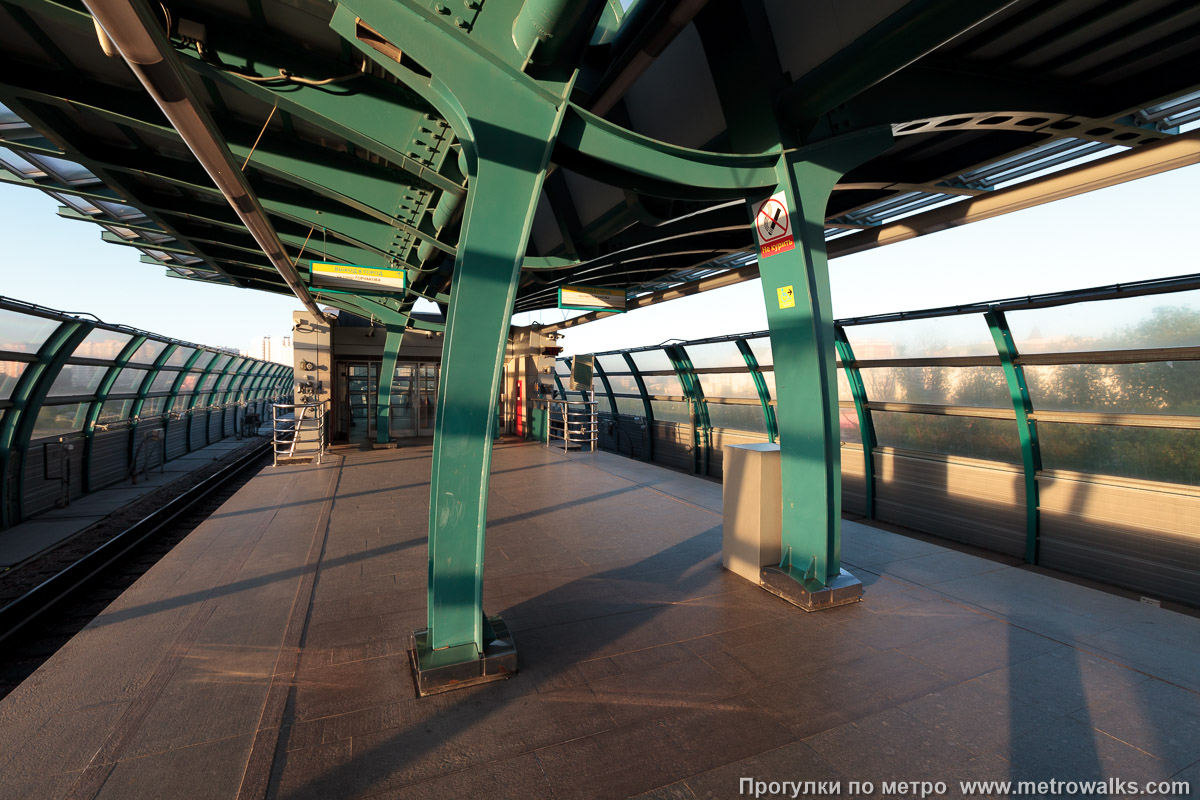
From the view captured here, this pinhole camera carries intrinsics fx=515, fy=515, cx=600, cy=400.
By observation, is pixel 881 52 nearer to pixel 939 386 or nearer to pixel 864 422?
pixel 939 386

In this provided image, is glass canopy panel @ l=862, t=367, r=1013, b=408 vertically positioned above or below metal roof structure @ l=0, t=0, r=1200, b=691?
below

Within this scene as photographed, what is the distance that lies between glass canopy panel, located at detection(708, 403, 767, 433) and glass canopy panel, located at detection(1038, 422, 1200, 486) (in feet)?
18.0

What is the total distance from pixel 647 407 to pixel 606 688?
1255 cm

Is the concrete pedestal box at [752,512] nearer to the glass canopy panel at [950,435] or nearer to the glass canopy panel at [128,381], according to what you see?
the glass canopy panel at [950,435]

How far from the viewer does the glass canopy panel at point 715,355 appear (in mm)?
11039

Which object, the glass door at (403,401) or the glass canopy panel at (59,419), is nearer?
the glass canopy panel at (59,419)

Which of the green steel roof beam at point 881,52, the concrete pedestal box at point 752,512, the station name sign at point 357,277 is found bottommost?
the concrete pedestal box at point 752,512

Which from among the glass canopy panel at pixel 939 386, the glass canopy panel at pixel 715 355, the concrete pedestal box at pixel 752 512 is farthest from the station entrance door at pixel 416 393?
the concrete pedestal box at pixel 752 512

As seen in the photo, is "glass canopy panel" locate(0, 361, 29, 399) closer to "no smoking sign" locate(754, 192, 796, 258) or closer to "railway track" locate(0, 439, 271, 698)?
"railway track" locate(0, 439, 271, 698)

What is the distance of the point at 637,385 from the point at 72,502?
13.3 meters

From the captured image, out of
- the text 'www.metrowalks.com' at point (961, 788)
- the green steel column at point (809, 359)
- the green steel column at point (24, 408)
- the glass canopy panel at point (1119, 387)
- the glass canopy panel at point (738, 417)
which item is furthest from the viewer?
the glass canopy panel at point (738, 417)

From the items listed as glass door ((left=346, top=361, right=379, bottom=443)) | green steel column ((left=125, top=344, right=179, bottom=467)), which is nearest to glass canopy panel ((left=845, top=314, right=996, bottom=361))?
glass door ((left=346, top=361, right=379, bottom=443))

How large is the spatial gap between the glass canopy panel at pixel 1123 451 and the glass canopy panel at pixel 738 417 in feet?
18.0

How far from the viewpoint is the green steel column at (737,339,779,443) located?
416 inches
